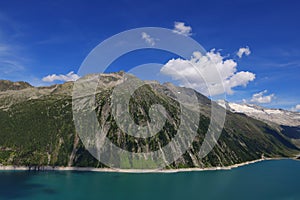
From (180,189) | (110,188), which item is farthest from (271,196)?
(110,188)

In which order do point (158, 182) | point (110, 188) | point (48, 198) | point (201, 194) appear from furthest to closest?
point (158, 182) < point (110, 188) < point (201, 194) < point (48, 198)

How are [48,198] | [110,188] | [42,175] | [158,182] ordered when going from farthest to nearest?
[42,175]
[158,182]
[110,188]
[48,198]

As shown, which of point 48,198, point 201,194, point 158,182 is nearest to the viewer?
point 48,198

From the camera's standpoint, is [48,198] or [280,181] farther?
[280,181]

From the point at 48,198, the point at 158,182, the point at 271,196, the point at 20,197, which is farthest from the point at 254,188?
the point at 20,197

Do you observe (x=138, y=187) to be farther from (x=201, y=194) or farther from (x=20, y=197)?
(x=20, y=197)

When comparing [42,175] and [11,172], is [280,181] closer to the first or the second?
[42,175]
